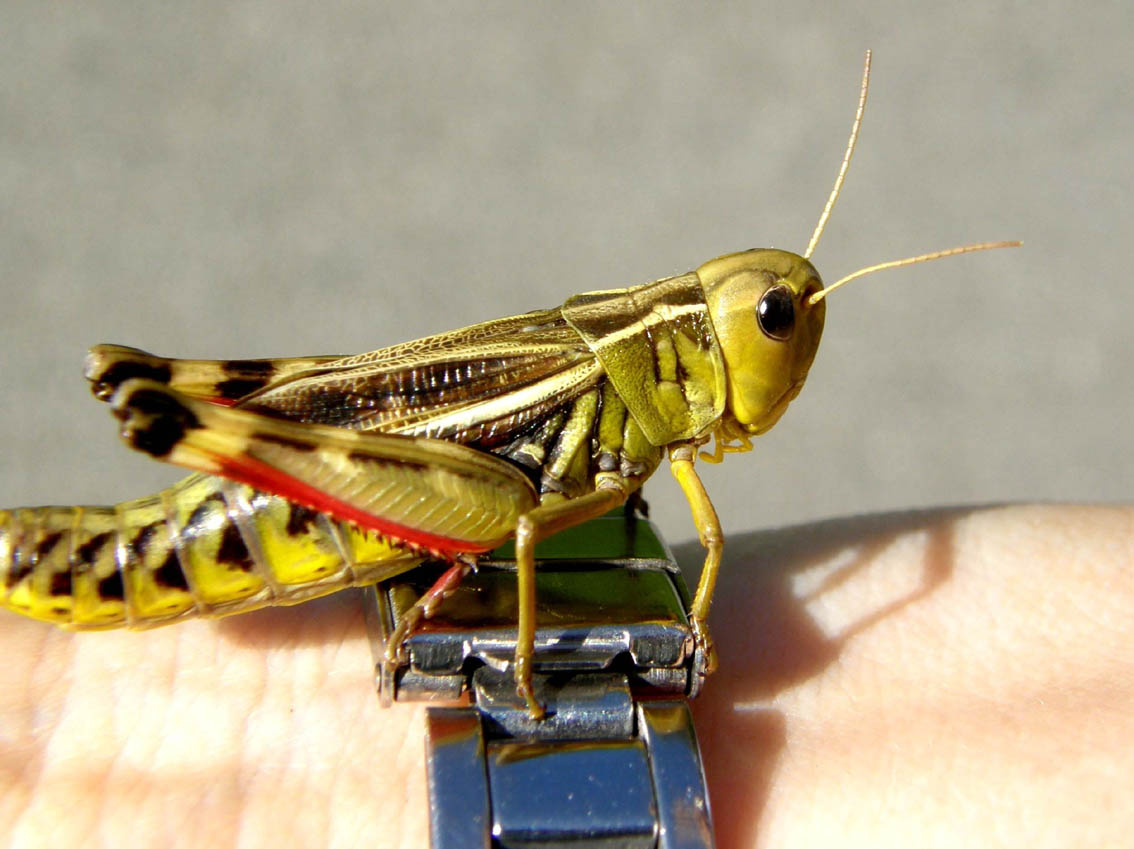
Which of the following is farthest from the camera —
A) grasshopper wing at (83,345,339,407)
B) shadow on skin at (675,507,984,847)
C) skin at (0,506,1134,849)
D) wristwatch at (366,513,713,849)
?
grasshopper wing at (83,345,339,407)

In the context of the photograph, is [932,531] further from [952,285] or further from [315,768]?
[952,285]

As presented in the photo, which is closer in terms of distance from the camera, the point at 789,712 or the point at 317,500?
the point at 317,500

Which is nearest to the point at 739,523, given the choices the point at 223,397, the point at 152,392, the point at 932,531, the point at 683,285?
the point at 932,531

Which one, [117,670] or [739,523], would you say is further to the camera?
[739,523]

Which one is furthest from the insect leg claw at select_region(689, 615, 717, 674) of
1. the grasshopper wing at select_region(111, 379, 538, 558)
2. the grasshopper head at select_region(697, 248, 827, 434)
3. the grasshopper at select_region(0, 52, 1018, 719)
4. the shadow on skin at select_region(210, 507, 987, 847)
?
the grasshopper head at select_region(697, 248, 827, 434)

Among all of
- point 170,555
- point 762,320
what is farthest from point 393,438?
point 762,320

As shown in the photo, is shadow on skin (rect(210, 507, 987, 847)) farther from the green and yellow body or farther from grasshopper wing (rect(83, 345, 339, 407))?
grasshopper wing (rect(83, 345, 339, 407))

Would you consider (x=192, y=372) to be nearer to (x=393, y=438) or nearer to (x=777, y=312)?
(x=393, y=438)
